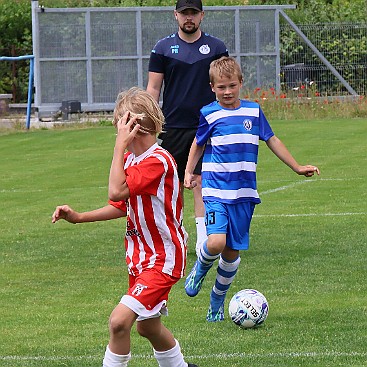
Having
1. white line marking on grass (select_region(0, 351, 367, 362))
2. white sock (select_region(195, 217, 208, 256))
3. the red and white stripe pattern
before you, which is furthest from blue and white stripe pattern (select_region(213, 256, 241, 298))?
the red and white stripe pattern

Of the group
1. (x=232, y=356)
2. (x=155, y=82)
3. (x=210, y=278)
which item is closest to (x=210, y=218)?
(x=232, y=356)

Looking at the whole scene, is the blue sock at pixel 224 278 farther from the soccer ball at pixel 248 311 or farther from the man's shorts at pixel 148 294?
the man's shorts at pixel 148 294

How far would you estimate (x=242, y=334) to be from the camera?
7195 millimetres

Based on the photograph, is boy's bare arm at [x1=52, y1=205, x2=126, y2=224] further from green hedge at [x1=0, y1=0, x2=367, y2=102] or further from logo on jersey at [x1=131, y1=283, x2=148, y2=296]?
green hedge at [x1=0, y1=0, x2=367, y2=102]

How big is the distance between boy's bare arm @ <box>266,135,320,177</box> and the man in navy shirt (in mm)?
2092

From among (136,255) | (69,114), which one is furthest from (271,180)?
(69,114)

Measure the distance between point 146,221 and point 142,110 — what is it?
1.87 ft

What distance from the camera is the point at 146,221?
5.69 meters

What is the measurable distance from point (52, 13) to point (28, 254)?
1930 centimetres

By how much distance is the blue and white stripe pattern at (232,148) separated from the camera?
25.1 ft

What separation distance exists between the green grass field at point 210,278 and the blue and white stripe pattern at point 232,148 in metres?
0.93

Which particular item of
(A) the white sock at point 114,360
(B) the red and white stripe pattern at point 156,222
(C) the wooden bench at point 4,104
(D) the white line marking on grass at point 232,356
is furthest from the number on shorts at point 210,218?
(C) the wooden bench at point 4,104

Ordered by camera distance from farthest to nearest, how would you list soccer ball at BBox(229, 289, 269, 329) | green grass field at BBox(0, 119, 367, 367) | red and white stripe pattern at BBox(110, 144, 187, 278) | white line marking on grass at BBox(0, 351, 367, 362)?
soccer ball at BBox(229, 289, 269, 329) → green grass field at BBox(0, 119, 367, 367) → white line marking on grass at BBox(0, 351, 367, 362) → red and white stripe pattern at BBox(110, 144, 187, 278)

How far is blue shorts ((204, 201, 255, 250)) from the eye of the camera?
745 cm
